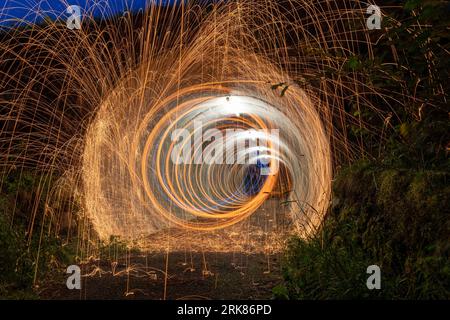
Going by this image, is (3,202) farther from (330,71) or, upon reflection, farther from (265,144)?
(265,144)

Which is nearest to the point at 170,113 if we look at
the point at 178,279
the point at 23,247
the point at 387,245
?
the point at 23,247

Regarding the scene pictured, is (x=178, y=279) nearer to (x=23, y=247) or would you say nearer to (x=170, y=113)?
(x=23, y=247)

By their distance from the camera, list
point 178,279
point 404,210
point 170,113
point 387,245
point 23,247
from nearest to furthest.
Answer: point 404,210 → point 387,245 → point 178,279 → point 23,247 → point 170,113

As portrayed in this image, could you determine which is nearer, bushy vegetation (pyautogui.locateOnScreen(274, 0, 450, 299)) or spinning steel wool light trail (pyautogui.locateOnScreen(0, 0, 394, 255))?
bushy vegetation (pyautogui.locateOnScreen(274, 0, 450, 299))

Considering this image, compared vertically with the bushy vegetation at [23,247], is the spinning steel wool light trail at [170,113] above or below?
above

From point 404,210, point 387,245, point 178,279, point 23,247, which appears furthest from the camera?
point 23,247

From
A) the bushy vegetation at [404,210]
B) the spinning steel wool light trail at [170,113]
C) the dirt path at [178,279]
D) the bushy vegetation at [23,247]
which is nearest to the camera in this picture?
the bushy vegetation at [404,210]

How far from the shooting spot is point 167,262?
7.00 metres

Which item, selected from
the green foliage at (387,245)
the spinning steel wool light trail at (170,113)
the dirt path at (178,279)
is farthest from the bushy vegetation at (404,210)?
the spinning steel wool light trail at (170,113)

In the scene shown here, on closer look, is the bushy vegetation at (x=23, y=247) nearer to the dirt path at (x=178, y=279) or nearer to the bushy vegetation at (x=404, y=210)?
the dirt path at (x=178, y=279)

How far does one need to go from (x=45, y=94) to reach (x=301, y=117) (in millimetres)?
7748

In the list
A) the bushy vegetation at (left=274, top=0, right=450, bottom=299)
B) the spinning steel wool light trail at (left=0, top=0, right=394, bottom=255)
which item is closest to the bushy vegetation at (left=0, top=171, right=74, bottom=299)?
the spinning steel wool light trail at (left=0, top=0, right=394, bottom=255)

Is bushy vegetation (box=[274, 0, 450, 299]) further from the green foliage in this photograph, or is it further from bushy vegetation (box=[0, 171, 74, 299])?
bushy vegetation (box=[0, 171, 74, 299])
